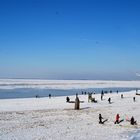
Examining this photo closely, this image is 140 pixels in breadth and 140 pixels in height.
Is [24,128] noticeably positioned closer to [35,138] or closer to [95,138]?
[35,138]

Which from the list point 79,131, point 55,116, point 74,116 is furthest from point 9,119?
point 79,131

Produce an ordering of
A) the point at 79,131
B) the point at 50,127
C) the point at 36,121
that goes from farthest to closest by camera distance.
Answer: the point at 36,121
the point at 50,127
the point at 79,131

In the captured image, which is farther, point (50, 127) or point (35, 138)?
point (50, 127)

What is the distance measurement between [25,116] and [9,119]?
2.24m

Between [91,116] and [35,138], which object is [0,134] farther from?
[91,116]

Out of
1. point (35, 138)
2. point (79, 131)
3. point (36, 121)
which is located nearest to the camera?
point (35, 138)

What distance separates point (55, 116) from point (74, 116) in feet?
5.95

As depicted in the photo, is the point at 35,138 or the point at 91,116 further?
the point at 91,116

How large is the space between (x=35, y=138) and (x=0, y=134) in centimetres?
262

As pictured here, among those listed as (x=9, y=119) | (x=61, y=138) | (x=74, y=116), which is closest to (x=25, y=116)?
(x=9, y=119)

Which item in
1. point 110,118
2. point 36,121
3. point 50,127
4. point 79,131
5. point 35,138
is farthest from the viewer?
point 110,118

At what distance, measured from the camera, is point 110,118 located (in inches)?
1065

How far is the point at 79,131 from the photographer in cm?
2075

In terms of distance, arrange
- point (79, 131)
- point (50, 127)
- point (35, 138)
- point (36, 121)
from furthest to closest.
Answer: point (36, 121) → point (50, 127) → point (79, 131) → point (35, 138)
